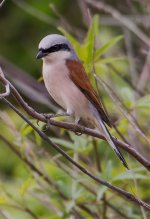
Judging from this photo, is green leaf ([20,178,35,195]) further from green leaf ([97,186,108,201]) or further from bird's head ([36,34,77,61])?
bird's head ([36,34,77,61])

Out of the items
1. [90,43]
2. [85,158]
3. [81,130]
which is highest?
[90,43]

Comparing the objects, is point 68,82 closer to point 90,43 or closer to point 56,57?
point 56,57

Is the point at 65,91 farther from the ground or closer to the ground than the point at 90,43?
closer to the ground

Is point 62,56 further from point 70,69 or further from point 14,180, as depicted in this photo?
point 14,180

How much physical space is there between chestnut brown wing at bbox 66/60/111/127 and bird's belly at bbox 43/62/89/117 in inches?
1.1

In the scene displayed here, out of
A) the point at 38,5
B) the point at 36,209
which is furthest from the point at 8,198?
the point at 38,5

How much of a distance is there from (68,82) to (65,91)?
2.0 inches

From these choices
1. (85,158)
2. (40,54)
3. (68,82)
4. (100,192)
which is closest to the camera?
(100,192)

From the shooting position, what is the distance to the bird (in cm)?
255

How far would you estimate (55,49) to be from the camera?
2.60 meters

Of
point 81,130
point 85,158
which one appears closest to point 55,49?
point 81,130

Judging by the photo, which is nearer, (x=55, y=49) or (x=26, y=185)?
(x=55, y=49)

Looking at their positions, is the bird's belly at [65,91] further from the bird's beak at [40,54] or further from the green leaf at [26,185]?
the green leaf at [26,185]

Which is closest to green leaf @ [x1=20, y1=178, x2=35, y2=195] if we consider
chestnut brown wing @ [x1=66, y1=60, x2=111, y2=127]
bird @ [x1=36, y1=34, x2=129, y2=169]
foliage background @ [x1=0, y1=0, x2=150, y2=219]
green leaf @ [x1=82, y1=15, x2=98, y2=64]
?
foliage background @ [x1=0, y1=0, x2=150, y2=219]
